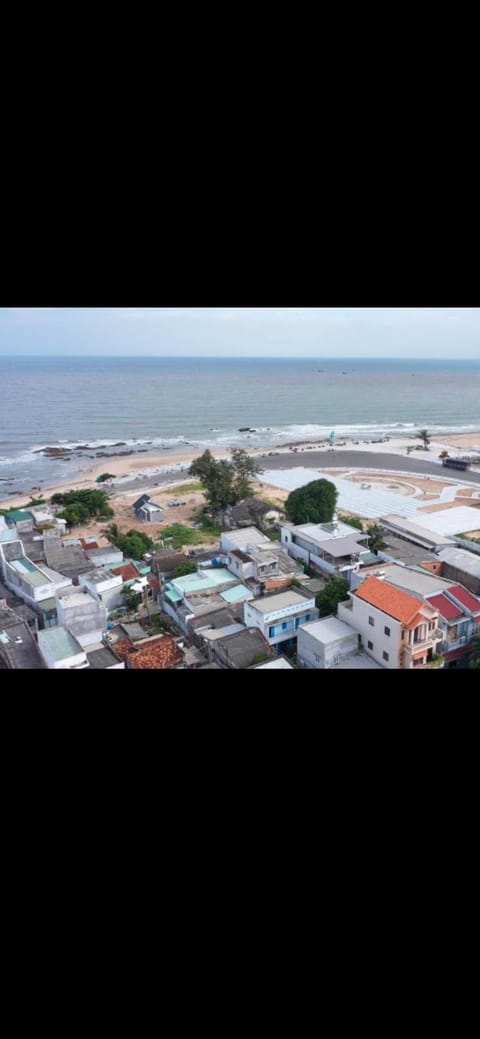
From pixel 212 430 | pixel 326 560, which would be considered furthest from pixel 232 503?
pixel 212 430

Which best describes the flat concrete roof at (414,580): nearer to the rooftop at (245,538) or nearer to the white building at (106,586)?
the rooftop at (245,538)

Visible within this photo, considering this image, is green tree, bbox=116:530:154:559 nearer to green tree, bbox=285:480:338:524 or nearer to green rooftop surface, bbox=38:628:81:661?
green tree, bbox=285:480:338:524

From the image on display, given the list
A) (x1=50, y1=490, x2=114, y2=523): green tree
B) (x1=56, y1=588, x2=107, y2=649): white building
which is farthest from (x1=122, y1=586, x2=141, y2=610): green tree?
(x1=50, y1=490, x2=114, y2=523): green tree

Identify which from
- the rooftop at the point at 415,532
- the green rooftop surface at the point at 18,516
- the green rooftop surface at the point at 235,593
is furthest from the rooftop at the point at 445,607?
the green rooftop surface at the point at 18,516

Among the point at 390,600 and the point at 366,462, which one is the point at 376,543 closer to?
the point at 390,600
